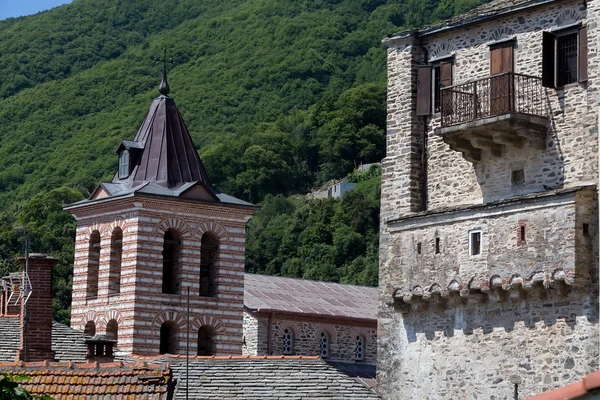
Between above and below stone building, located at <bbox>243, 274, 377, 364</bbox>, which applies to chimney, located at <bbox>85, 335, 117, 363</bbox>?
below

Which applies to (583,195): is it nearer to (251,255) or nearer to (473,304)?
(473,304)

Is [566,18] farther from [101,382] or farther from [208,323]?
[208,323]

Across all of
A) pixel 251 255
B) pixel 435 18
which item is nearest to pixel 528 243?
pixel 251 255

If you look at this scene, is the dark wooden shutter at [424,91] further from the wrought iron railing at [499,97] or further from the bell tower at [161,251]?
the bell tower at [161,251]

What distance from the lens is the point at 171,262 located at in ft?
180

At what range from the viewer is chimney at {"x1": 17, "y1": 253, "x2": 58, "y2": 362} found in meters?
31.5

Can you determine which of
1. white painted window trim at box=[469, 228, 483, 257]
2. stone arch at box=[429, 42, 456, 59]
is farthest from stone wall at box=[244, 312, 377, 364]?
white painted window trim at box=[469, 228, 483, 257]

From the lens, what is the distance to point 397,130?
124 feet

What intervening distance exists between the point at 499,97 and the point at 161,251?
21.3m

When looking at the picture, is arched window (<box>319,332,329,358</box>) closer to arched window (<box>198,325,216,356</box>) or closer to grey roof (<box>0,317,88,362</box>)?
arched window (<box>198,325,216,356</box>)

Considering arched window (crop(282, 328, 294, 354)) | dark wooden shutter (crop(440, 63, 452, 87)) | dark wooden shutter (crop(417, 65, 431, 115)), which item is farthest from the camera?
arched window (crop(282, 328, 294, 354))

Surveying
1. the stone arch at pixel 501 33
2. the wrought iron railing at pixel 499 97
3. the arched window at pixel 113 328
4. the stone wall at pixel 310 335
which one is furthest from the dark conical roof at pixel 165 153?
the wrought iron railing at pixel 499 97

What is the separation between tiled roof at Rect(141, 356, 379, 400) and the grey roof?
2.25 m

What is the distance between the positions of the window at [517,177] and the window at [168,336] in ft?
66.4
